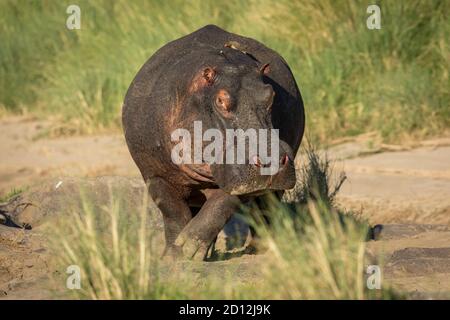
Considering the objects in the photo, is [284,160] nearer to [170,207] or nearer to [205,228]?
[205,228]

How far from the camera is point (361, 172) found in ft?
34.4

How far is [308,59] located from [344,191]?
2.78 metres

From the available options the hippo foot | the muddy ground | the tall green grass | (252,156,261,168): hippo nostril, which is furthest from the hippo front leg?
the tall green grass

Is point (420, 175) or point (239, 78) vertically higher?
point (239, 78)

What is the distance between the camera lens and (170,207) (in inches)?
271

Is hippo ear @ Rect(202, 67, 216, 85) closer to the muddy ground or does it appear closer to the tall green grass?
the muddy ground

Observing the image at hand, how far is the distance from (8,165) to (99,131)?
1.50m

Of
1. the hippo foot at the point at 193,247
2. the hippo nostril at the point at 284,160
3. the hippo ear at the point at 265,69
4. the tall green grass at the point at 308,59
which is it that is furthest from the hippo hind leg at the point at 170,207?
the tall green grass at the point at 308,59

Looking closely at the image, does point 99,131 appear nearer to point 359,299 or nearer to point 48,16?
point 48,16

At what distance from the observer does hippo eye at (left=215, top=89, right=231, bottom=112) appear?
621 cm

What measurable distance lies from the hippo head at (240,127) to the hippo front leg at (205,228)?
21 centimetres

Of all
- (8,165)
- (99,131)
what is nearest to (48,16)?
(99,131)

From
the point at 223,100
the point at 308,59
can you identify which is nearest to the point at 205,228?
→ the point at 223,100

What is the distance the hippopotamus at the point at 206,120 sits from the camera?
6.18m
